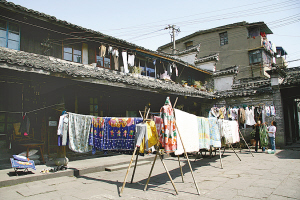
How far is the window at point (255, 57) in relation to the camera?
23.9m

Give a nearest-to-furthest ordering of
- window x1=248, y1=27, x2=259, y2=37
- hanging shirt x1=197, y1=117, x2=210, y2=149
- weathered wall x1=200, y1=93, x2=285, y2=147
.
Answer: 1. hanging shirt x1=197, y1=117, x2=210, y2=149
2. weathered wall x1=200, y1=93, x2=285, y2=147
3. window x1=248, y1=27, x2=259, y2=37

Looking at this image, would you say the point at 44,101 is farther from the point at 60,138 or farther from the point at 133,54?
the point at 133,54

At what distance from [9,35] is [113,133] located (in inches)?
256

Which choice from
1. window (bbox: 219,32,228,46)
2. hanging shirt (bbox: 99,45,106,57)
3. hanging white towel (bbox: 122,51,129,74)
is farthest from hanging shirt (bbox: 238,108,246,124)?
window (bbox: 219,32,228,46)

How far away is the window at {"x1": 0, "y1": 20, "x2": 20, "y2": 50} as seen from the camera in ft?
27.9

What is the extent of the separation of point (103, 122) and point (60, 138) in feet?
4.94

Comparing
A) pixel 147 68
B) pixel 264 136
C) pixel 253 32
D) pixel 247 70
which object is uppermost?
pixel 253 32

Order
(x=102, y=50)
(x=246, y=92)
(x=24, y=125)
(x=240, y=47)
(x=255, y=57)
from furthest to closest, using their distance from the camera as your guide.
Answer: (x=240, y=47)
(x=255, y=57)
(x=246, y=92)
(x=102, y=50)
(x=24, y=125)

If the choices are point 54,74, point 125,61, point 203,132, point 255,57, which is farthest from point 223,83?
point 54,74

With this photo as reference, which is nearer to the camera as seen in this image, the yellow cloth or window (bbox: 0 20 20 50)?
the yellow cloth

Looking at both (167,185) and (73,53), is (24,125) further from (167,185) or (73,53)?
(167,185)

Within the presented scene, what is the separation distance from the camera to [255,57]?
2423cm

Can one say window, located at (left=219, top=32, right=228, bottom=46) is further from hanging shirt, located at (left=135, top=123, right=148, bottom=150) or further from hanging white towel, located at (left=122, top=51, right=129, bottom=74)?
hanging shirt, located at (left=135, top=123, right=148, bottom=150)

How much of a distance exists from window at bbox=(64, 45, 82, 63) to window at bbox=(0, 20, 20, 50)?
6.99ft
